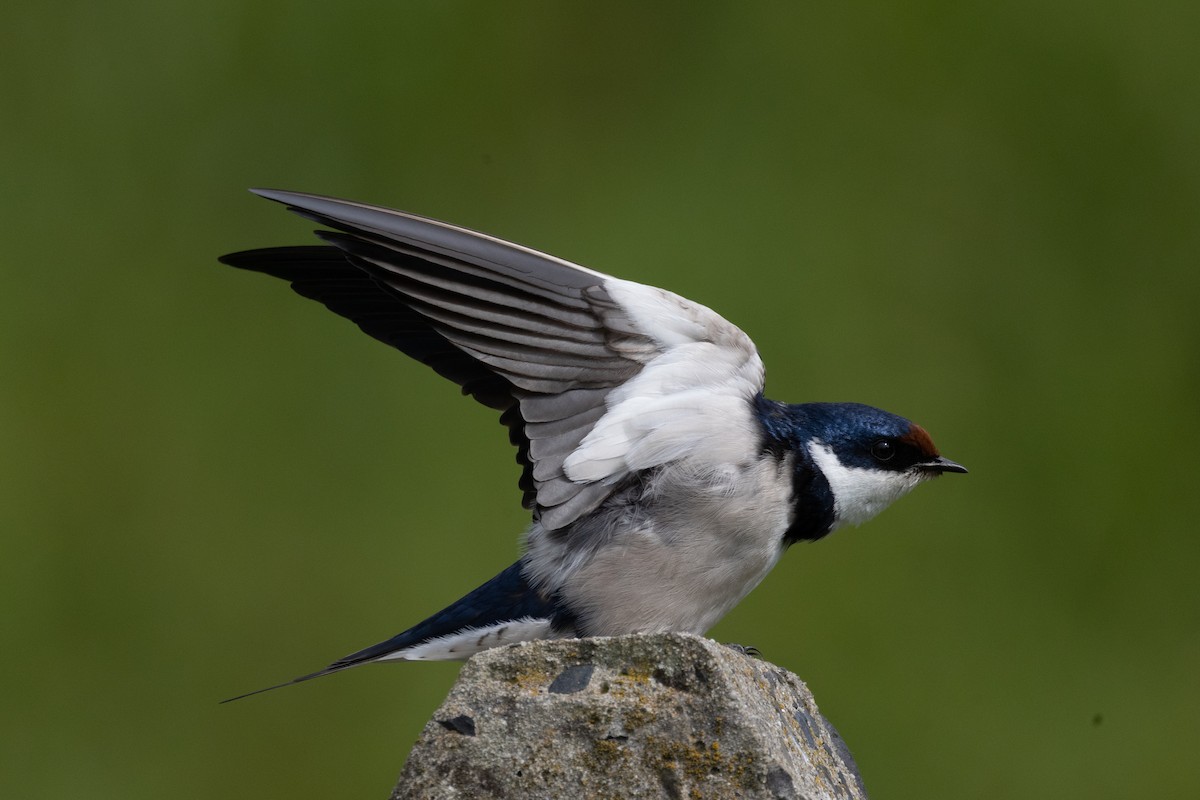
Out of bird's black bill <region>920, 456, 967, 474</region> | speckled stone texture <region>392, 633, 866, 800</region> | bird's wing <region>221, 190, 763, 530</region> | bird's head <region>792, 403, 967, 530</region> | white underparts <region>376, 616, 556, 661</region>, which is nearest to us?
speckled stone texture <region>392, 633, 866, 800</region>

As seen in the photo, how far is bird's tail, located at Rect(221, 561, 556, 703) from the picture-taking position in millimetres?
1670

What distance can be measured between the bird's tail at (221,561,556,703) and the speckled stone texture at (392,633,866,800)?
1.54ft

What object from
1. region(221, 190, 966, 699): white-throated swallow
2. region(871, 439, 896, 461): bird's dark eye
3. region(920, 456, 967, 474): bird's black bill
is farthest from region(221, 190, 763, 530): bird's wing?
region(920, 456, 967, 474): bird's black bill

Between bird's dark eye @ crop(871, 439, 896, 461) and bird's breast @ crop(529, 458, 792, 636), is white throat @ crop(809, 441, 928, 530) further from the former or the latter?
bird's breast @ crop(529, 458, 792, 636)

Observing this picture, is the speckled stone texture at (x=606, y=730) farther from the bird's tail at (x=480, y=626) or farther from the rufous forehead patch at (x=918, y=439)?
the rufous forehead patch at (x=918, y=439)

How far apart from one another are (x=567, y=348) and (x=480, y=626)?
40 cm

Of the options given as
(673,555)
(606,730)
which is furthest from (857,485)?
(606,730)

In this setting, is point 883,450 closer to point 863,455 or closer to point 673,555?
point 863,455

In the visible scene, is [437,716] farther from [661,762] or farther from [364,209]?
[364,209]

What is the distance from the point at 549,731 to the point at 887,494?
87 centimetres

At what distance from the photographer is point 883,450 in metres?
1.85

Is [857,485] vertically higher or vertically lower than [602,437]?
lower

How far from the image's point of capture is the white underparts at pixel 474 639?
167 cm

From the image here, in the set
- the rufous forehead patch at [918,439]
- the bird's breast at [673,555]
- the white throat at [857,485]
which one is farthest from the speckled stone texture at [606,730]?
the rufous forehead patch at [918,439]
